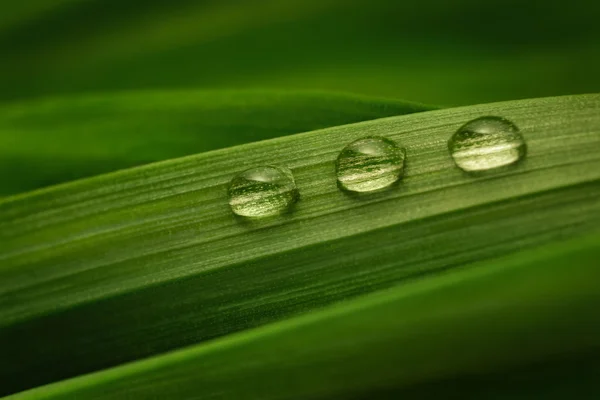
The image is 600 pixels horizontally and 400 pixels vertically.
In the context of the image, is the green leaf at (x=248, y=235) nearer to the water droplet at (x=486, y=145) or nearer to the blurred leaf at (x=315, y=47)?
the water droplet at (x=486, y=145)

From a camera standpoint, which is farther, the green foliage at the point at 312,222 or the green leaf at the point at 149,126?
the green leaf at the point at 149,126

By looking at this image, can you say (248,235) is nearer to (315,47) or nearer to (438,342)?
(438,342)

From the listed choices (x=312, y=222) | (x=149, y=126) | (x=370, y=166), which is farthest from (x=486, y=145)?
(x=149, y=126)

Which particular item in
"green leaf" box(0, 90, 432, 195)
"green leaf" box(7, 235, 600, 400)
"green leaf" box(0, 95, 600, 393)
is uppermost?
"green leaf" box(0, 90, 432, 195)

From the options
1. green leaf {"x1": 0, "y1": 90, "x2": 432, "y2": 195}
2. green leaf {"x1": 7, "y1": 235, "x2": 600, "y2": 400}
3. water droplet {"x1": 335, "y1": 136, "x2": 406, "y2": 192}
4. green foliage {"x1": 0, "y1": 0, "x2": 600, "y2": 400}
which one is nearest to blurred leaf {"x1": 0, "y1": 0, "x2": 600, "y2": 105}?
green foliage {"x1": 0, "y1": 0, "x2": 600, "y2": 400}

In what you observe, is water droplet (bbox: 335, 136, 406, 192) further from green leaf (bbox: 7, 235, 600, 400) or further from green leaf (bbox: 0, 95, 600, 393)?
green leaf (bbox: 7, 235, 600, 400)

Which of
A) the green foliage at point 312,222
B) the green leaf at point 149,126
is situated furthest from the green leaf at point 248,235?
the green leaf at point 149,126
